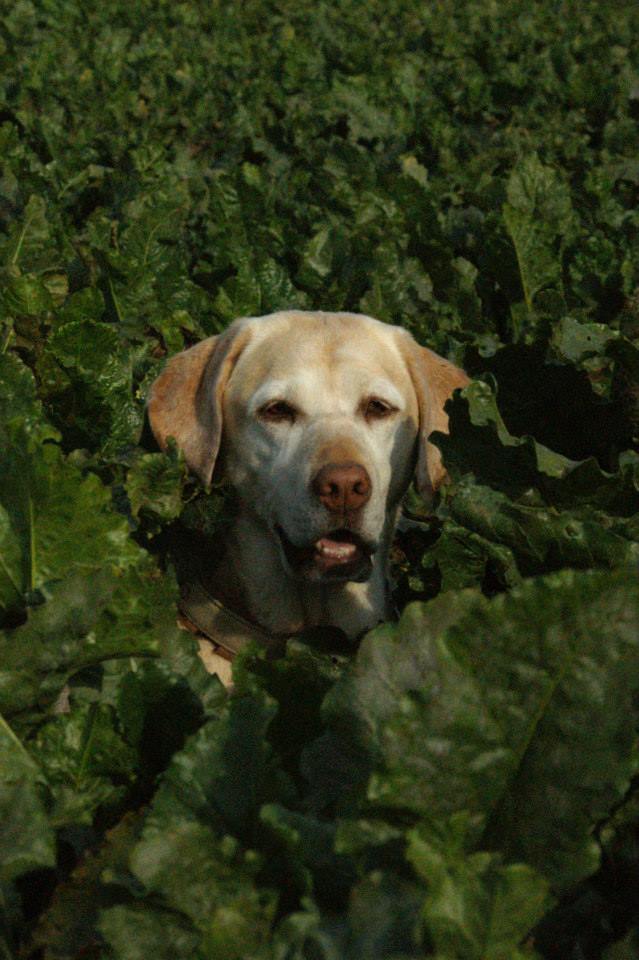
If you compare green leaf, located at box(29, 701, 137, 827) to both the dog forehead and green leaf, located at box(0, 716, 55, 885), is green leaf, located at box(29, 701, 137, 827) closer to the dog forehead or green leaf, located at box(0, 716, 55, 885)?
green leaf, located at box(0, 716, 55, 885)

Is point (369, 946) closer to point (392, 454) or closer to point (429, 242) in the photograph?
point (392, 454)

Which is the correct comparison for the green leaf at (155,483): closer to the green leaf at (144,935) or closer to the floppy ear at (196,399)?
the floppy ear at (196,399)

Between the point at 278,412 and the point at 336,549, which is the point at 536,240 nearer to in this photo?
the point at 278,412

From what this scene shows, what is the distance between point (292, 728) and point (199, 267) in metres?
3.90

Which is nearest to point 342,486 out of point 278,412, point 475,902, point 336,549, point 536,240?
Answer: point 336,549

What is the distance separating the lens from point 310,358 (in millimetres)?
4625

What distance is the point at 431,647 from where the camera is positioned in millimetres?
1836

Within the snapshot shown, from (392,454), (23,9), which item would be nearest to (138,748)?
(392,454)

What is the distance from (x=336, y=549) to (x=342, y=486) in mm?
285

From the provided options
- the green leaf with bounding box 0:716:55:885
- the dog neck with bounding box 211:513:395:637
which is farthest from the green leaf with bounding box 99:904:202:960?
the dog neck with bounding box 211:513:395:637

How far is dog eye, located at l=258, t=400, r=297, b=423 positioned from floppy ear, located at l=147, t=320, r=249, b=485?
0.17 meters

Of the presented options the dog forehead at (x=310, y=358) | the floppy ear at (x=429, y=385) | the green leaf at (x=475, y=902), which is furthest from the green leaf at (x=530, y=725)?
the dog forehead at (x=310, y=358)

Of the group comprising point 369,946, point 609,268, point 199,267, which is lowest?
point 199,267

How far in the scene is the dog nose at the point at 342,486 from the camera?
4016mm
